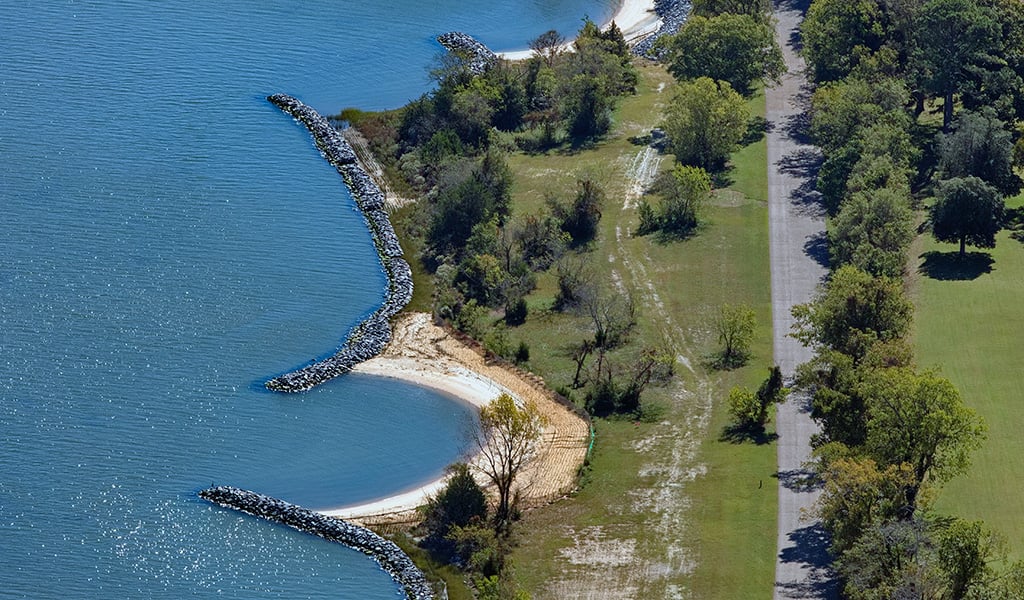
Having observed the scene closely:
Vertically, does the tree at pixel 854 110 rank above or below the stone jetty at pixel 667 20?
below

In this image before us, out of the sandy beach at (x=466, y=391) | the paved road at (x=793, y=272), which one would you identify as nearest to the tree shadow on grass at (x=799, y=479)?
the paved road at (x=793, y=272)

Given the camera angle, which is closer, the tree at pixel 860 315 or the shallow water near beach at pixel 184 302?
the shallow water near beach at pixel 184 302

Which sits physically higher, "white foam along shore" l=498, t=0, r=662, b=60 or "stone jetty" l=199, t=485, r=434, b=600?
"white foam along shore" l=498, t=0, r=662, b=60

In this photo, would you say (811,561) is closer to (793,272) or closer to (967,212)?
(793,272)

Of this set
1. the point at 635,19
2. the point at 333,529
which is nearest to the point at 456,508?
the point at 333,529

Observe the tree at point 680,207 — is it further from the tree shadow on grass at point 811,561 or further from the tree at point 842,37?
the tree shadow on grass at point 811,561

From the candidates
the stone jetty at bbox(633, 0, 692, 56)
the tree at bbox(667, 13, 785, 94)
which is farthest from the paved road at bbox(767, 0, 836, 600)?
the stone jetty at bbox(633, 0, 692, 56)

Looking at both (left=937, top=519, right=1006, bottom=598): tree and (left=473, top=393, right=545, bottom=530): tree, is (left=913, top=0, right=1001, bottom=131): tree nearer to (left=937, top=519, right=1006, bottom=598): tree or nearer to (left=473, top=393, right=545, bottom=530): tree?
(left=473, top=393, right=545, bottom=530): tree
